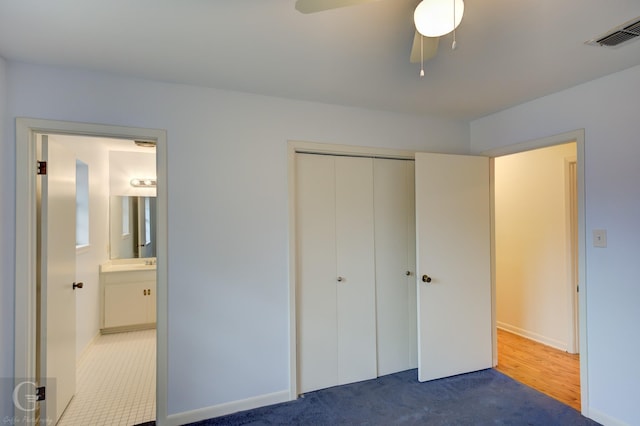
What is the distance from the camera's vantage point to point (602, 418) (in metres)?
2.21

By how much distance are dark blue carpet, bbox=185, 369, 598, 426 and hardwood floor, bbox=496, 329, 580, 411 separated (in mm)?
152

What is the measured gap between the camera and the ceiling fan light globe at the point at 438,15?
116 centimetres

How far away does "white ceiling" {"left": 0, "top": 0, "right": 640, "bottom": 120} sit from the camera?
1471 mm

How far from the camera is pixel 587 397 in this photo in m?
2.30

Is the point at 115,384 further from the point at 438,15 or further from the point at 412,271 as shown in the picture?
the point at 438,15

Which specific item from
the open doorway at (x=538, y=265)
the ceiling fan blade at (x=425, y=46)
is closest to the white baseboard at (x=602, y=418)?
the open doorway at (x=538, y=265)

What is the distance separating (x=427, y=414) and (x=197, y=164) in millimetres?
2446

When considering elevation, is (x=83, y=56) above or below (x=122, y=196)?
above

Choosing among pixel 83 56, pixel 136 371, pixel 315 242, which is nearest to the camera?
pixel 83 56

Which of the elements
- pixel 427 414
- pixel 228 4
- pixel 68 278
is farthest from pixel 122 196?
pixel 427 414

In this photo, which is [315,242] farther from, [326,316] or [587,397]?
[587,397]

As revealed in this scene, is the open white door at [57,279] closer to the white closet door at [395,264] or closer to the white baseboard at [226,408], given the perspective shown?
the white baseboard at [226,408]

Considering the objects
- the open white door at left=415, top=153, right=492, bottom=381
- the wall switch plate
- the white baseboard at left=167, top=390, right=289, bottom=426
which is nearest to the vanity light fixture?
the white baseboard at left=167, top=390, right=289, bottom=426

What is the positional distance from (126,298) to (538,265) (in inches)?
195
